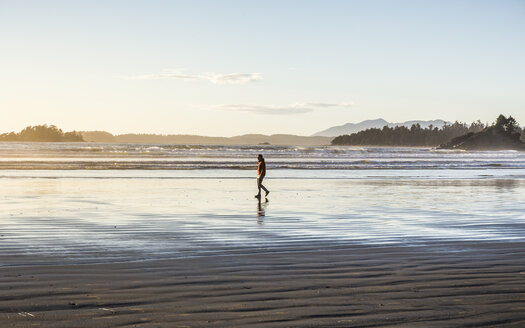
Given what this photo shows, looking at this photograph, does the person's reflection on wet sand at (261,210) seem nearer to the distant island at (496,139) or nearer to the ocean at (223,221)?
the ocean at (223,221)

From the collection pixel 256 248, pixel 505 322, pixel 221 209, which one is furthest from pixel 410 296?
pixel 221 209

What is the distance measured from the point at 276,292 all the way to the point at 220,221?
→ 22.7ft

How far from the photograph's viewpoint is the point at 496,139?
172 m

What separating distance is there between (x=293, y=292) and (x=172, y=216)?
8175mm

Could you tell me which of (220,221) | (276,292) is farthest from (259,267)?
(220,221)

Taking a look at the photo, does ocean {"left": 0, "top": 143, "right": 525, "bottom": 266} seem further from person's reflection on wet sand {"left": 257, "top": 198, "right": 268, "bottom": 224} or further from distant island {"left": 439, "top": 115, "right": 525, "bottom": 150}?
distant island {"left": 439, "top": 115, "right": 525, "bottom": 150}

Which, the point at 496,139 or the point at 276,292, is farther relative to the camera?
the point at 496,139

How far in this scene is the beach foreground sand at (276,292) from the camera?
16.1ft

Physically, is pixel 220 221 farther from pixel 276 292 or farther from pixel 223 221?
pixel 276 292

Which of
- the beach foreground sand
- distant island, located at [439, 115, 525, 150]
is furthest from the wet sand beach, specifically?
distant island, located at [439, 115, 525, 150]

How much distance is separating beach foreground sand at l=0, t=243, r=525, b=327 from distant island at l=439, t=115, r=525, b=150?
167 meters

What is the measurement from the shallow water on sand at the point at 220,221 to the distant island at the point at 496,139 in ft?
512

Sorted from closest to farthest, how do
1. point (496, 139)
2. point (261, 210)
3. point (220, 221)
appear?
point (220, 221)
point (261, 210)
point (496, 139)

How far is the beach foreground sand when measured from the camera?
489 centimetres
